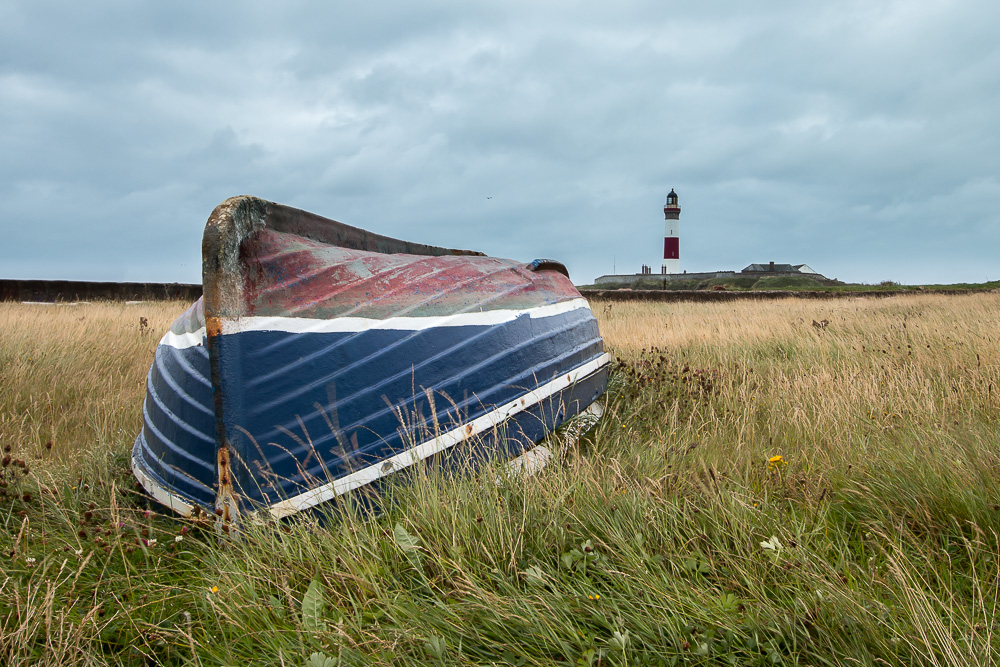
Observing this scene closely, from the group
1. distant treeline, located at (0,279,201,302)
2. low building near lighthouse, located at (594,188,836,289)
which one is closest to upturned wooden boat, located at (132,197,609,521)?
distant treeline, located at (0,279,201,302)

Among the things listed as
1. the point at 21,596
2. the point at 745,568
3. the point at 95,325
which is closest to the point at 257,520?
the point at 21,596

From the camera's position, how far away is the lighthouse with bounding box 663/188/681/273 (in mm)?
54297

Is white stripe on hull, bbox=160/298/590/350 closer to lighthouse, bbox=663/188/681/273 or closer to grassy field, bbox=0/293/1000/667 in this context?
grassy field, bbox=0/293/1000/667

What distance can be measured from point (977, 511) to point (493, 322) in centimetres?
221

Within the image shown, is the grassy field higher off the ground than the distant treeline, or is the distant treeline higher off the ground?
the distant treeline

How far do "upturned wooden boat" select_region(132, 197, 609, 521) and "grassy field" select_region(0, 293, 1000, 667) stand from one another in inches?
7.9

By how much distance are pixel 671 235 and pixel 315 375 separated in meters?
55.7

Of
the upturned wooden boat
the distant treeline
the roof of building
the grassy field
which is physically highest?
the roof of building

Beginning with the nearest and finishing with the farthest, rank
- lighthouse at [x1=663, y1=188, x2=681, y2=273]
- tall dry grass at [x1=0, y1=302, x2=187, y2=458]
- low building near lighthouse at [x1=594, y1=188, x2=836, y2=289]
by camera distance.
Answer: tall dry grass at [x1=0, y1=302, x2=187, y2=458] < low building near lighthouse at [x1=594, y1=188, x2=836, y2=289] < lighthouse at [x1=663, y1=188, x2=681, y2=273]

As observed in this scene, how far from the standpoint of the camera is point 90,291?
15656 mm

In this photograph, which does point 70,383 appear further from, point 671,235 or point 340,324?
point 671,235

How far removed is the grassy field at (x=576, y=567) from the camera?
1791mm

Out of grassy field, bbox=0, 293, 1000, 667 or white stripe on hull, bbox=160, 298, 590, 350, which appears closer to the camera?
grassy field, bbox=0, 293, 1000, 667

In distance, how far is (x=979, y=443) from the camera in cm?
287
